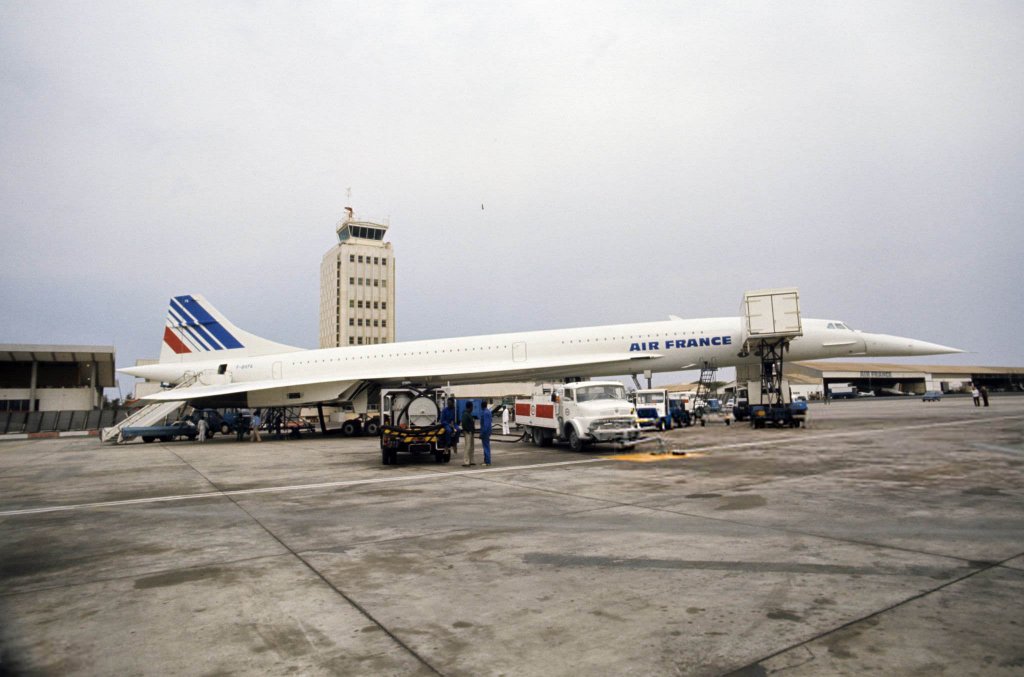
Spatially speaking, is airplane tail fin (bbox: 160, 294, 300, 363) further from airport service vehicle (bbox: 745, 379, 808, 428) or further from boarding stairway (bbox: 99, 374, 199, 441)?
airport service vehicle (bbox: 745, 379, 808, 428)

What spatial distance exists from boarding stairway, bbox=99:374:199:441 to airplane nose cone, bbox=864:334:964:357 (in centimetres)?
3253

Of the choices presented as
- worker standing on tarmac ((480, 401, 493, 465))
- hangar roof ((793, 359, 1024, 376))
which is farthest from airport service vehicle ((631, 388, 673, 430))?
hangar roof ((793, 359, 1024, 376))

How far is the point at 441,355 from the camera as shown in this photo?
93.7ft

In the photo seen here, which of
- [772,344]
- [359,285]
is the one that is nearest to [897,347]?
[772,344]

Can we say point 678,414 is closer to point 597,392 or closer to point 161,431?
point 597,392

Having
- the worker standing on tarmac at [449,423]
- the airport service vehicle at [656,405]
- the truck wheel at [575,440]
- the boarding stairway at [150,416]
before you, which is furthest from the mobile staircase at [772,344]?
the boarding stairway at [150,416]

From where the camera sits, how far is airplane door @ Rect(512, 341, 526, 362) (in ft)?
90.2

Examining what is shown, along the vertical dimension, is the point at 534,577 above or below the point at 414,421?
below

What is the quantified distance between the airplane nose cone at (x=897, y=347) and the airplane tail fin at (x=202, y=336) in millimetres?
29276

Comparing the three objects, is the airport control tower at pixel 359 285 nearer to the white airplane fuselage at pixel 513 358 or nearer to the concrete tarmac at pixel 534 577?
the white airplane fuselage at pixel 513 358

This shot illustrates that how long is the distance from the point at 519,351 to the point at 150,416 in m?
20.2

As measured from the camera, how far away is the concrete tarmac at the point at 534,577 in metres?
3.49

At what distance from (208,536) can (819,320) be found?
1010 inches

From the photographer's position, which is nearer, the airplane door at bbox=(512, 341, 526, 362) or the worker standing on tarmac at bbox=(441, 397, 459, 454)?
the worker standing on tarmac at bbox=(441, 397, 459, 454)
